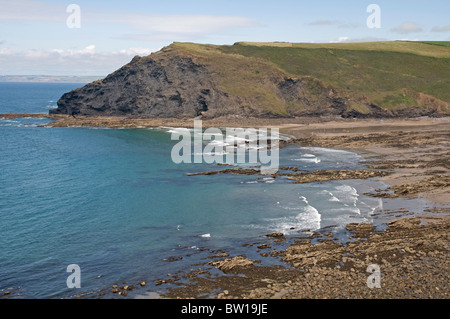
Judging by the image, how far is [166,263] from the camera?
117ft

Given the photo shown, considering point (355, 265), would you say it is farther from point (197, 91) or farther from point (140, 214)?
point (197, 91)

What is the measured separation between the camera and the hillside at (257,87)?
130875 mm

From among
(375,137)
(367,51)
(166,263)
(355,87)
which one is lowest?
(166,263)

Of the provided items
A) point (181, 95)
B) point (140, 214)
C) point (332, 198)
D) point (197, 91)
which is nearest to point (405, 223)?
point (332, 198)

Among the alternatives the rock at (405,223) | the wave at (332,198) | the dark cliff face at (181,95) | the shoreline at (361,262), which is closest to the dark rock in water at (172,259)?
the shoreline at (361,262)

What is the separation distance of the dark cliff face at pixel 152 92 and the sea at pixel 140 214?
52874mm

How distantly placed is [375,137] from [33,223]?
74221 millimetres

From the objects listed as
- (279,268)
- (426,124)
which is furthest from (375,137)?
(279,268)

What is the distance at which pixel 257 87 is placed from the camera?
135 m

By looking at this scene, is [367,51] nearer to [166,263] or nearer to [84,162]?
[84,162]

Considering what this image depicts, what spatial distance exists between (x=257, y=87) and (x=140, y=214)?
3631 inches

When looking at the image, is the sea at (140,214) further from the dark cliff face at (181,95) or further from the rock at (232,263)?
the dark cliff face at (181,95)

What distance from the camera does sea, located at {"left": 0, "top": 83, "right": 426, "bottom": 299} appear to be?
3472 centimetres
